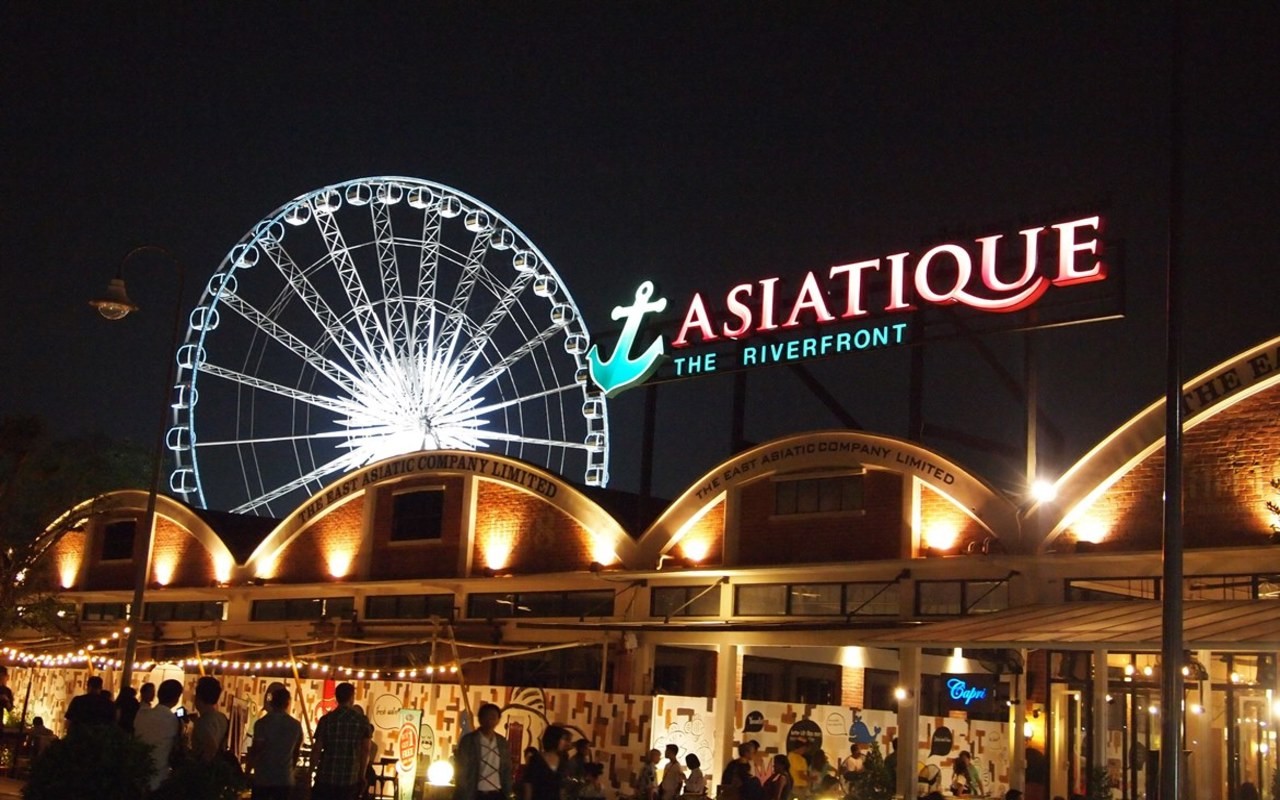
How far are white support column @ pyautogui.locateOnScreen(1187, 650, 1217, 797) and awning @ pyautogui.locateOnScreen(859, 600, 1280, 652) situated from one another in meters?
2.25

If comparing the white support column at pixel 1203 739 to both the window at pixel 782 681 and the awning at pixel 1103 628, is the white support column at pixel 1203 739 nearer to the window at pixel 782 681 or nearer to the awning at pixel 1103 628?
the awning at pixel 1103 628

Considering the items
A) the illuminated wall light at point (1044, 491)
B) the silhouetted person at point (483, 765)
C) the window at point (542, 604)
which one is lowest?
the silhouetted person at point (483, 765)

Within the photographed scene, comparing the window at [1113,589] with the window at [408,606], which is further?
the window at [408,606]

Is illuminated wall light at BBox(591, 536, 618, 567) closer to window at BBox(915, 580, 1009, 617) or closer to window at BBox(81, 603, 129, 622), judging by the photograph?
window at BBox(915, 580, 1009, 617)

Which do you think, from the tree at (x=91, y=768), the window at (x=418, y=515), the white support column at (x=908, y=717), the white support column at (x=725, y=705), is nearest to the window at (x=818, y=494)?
the white support column at (x=725, y=705)

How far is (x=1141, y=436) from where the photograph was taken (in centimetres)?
2144

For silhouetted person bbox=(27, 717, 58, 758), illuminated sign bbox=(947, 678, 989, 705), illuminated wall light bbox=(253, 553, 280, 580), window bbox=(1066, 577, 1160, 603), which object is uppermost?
illuminated wall light bbox=(253, 553, 280, 580)

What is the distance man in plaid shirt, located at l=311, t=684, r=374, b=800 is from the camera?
12469 millimetres

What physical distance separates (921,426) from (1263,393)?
252 inches

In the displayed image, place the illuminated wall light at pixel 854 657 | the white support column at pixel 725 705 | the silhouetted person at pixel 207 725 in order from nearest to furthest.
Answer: the silhouetted person at pixel 207 725 < the white support column at pixel 725 705 < the illuminated wall light at pixel 854 657

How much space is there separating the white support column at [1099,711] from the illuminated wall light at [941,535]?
4888mm

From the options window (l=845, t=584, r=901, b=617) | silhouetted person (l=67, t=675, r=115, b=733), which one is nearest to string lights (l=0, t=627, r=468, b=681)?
window (l=845, t=584, r=901, b=617)

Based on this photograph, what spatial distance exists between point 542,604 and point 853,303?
940 cm

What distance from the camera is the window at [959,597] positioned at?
23.0 m
